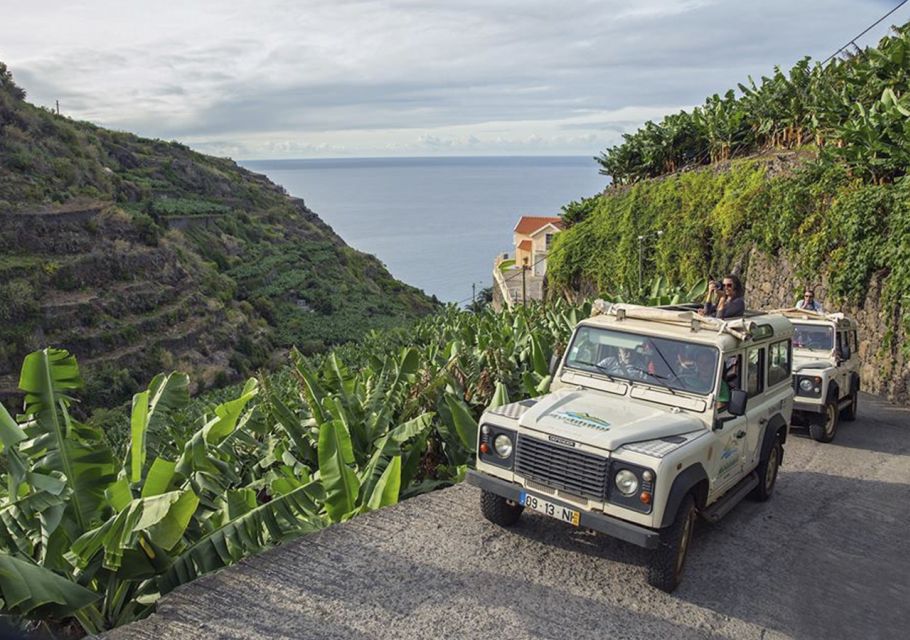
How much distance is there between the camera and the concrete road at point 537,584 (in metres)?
4.59

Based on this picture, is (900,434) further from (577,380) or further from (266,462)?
(266,462)

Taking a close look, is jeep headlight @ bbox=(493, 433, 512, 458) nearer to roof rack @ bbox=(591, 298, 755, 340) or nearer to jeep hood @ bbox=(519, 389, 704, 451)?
jeep hood @ bbox=(519, 389, 704, 451)

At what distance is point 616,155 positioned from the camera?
29609 mm

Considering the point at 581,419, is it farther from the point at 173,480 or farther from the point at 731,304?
the point at 731,304

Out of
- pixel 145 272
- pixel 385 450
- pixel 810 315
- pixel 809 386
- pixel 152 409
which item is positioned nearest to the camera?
pixel 152 409

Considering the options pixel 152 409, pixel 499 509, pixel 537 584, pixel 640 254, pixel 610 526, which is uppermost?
pixel 640 254

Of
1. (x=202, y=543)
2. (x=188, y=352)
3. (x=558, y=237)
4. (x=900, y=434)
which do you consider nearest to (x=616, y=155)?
(x=558, y=237)

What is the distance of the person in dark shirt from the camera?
26.2 feet

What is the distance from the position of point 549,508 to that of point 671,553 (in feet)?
3.08

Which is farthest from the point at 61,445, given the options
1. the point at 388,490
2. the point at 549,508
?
the point at 549,508

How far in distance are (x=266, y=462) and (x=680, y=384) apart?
4743 mm

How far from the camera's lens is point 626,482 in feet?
16.5

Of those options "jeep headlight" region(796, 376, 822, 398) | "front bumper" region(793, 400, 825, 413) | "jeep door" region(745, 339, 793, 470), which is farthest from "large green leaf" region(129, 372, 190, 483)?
"jeep headlight" region(796, 376, 822, 398)

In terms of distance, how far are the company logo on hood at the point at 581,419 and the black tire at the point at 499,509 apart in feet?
3.21
